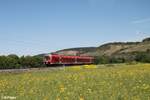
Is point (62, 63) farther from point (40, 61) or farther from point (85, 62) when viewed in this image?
point (85, 62)

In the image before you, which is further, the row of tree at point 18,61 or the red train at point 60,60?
the red train at point 60,60

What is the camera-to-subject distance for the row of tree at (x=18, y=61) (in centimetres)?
6631

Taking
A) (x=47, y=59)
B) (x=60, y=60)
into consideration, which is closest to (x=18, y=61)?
(x=47, y=59)

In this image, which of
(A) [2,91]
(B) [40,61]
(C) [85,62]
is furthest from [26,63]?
(A) [2,91]

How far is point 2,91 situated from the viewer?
1239 centimetres

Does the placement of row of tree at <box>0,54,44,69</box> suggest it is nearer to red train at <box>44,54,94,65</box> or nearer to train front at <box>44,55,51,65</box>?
red train at <box>44,54,94,65</box>

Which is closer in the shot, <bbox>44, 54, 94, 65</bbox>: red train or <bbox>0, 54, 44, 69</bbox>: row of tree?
<bbox>0, 54, 44, 69</bbox>: row of tree

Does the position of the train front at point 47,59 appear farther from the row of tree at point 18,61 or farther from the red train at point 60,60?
the row of tree at point 18,61

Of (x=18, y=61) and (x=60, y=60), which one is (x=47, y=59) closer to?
(x=60, y=60)

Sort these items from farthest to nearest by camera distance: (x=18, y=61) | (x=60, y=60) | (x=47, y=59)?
(x=18, y=61) → (x=60, y=60) → (x=47, y=59)

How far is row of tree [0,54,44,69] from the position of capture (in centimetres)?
6631

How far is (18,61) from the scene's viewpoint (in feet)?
237

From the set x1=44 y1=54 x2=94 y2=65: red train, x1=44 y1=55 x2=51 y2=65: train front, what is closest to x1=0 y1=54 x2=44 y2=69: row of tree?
x1=44 y1=54 x2=94 y2=65: red train

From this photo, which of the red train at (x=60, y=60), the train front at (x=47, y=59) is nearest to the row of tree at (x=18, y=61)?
the red train at (x=60, y=60)
